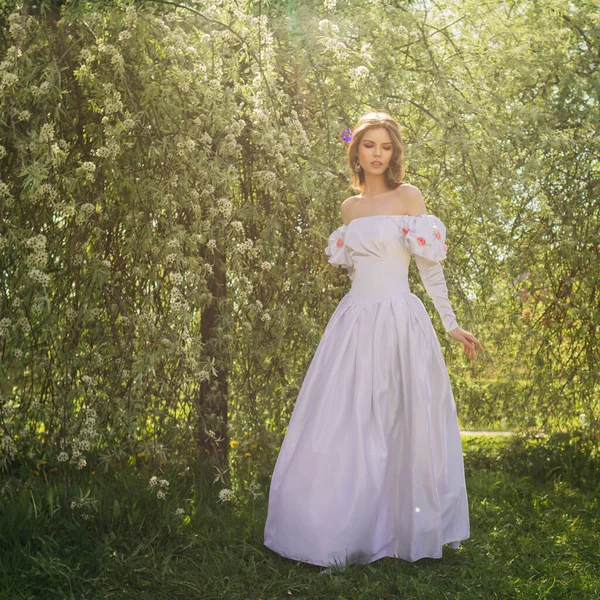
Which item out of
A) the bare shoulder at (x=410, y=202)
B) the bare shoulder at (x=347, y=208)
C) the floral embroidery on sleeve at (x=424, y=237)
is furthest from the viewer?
the bare shoulder at (x=347, y=208)

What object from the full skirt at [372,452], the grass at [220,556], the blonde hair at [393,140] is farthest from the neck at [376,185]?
the grass at [220,556]

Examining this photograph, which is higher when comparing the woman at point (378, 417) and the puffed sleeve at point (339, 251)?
the puffed sleeve at point (339, 251)

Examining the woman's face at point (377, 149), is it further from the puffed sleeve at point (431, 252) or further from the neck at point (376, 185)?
the puffed sleeve at point (431, 252)

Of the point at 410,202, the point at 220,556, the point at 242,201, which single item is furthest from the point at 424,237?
the point at 220,556

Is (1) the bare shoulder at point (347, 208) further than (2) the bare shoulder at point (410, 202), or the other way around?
(1) the bare shoulder at point (347, 208)

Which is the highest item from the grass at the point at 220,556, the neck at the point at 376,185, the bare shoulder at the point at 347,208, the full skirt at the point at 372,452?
the neck at the point at 376,185

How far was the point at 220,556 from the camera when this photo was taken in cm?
277

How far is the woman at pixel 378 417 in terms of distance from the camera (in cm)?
269

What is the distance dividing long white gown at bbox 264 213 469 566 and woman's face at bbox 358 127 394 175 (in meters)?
0.21

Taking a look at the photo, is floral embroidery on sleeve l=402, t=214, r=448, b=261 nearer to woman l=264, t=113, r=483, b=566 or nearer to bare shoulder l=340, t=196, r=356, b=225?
woman l=264, t=113, r=483, b=566

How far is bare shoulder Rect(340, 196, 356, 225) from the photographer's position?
A: 3080 millimetres

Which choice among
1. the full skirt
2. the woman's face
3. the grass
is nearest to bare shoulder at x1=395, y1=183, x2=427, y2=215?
the woman's face

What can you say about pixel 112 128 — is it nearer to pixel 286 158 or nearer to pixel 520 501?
pixel 286 158

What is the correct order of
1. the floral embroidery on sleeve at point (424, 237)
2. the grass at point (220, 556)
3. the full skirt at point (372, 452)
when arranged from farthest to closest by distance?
1. the floral embroidery on sleeve at point (424, 237)
2. the full skirt at point (372, 452)
3. the grass at point (220, 556)
